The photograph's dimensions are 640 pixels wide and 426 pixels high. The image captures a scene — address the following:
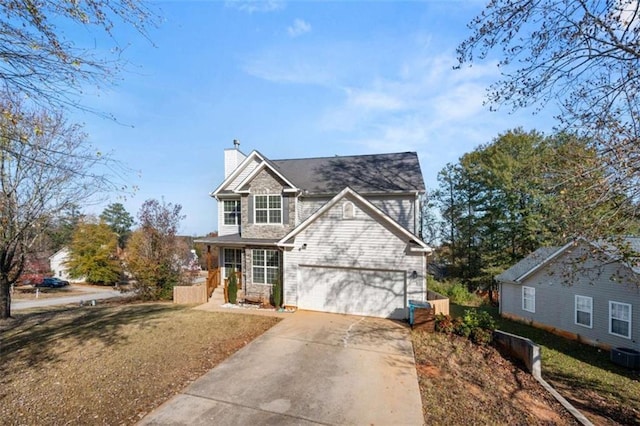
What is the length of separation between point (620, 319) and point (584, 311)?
5.34 ft

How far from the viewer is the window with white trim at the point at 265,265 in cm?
1498

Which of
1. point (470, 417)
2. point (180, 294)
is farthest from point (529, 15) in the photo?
point (180, 294)

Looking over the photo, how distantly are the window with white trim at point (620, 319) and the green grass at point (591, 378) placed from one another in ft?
3.81

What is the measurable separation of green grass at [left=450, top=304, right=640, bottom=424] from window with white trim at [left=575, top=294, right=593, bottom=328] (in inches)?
43.7

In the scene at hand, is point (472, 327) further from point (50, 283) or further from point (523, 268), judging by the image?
point (50, 283)

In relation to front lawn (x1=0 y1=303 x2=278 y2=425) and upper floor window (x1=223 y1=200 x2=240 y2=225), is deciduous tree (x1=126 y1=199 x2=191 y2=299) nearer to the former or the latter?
upper floor window (x1=223 y1=200 x2=240 y2=225)

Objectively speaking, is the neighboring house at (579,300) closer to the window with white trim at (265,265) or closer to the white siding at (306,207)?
the white siding at (306,207)

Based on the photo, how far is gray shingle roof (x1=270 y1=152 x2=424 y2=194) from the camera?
15289 mm

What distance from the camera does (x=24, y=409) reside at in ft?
18.3

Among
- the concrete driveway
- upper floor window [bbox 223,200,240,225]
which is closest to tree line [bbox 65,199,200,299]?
upper floor window [bbox 223,200,240,225]

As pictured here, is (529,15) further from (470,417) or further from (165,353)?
(165,353)

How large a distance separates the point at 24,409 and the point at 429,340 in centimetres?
1014

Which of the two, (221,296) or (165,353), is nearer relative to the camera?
(165,353)

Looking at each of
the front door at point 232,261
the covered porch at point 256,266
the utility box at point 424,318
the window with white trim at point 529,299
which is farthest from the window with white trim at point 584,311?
the front door at point 232,261
